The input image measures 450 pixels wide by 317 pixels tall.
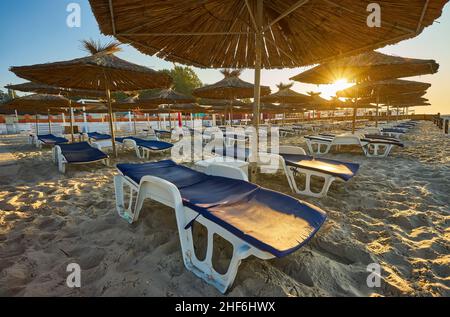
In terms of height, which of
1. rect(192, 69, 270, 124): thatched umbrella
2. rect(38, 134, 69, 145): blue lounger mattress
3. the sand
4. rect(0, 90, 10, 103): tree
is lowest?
the sand

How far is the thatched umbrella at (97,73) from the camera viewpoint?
4.39m

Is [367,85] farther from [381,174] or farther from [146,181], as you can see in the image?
[146,181]

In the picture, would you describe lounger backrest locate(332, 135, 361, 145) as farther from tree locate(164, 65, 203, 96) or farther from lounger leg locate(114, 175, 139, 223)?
tree locate(164, 65, 203, 96)

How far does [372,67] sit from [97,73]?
6.90 m

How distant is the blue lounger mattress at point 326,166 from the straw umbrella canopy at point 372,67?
222cm

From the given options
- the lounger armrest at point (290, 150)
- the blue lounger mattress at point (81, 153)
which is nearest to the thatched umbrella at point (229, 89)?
the lounger armrest at point (290, 150)

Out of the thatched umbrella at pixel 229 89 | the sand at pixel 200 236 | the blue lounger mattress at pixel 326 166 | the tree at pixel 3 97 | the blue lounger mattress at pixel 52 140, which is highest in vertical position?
the tree at pixel 3 97

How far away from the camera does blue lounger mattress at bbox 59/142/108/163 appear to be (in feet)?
15.8

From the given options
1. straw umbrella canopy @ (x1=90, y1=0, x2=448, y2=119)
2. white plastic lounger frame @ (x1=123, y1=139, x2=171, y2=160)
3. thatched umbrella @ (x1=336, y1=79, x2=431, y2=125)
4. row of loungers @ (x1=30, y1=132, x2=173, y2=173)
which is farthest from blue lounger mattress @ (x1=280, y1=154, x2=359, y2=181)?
thatched umbrella @ (x1=336, y1=79, x2=431, y2=125)

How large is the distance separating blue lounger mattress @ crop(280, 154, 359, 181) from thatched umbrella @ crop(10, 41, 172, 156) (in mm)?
4046

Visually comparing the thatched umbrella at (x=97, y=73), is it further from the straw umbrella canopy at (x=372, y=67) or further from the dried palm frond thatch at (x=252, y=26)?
the straw umbrella canopy at (x=372, y=67)

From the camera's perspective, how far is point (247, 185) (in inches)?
93.9

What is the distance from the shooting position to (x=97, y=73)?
558 cm
